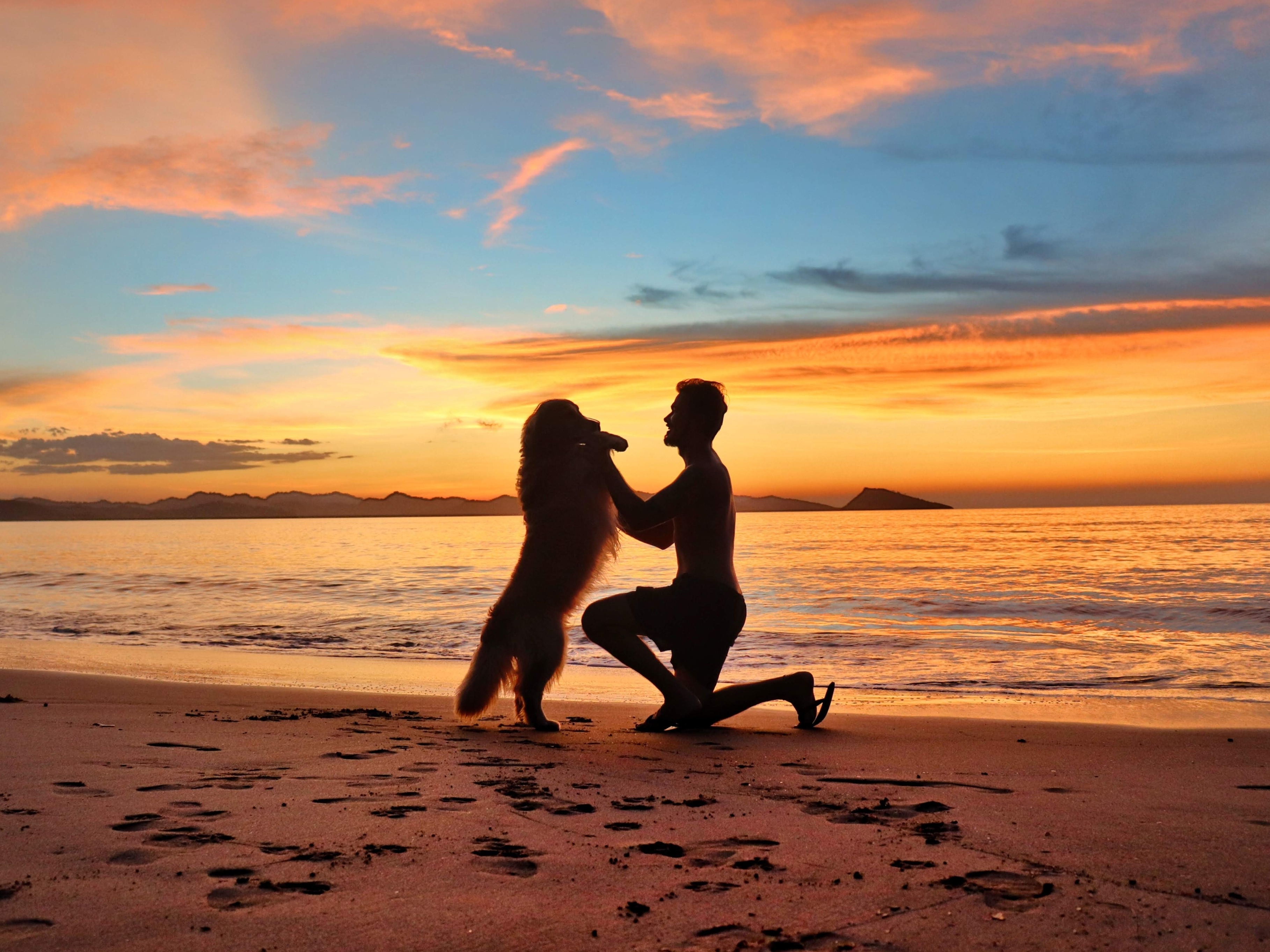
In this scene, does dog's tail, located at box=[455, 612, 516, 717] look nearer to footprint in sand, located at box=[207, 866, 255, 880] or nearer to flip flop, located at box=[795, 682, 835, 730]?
flip flop, located at box=[795, 682, 835, 730]

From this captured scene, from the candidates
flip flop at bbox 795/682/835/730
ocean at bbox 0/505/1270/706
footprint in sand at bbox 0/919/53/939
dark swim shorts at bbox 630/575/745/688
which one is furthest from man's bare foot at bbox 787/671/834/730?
footprint in sand at bbox 0/919/53/939

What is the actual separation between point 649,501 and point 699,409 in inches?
25.5

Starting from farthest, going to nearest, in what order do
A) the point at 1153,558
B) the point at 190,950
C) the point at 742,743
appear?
1. the point at 1153,558
2. the point at 742,743
3. the point at 190,950

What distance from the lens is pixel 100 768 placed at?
3.86 metres

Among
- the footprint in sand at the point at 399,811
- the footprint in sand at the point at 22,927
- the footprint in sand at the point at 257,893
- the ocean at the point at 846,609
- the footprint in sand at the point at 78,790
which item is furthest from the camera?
the ocean at the point at 846,609

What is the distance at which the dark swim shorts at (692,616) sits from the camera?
16.9ft

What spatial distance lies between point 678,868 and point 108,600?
57.4ft

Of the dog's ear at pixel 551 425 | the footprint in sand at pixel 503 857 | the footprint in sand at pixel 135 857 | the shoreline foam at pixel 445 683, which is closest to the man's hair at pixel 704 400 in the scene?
the dog's ear at pixel 551 425

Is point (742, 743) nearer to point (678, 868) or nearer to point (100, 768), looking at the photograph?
point (678, 868)

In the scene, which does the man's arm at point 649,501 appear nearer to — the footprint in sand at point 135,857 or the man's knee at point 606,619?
the man's knee at point 606,619

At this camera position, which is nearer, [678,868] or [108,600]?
[678,868]

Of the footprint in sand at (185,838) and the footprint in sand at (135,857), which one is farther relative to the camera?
the footprint in sand at (185,838)

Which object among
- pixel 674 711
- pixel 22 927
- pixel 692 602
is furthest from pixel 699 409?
pixel 22 927

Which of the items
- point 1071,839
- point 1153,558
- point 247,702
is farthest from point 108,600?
point 1153,558
